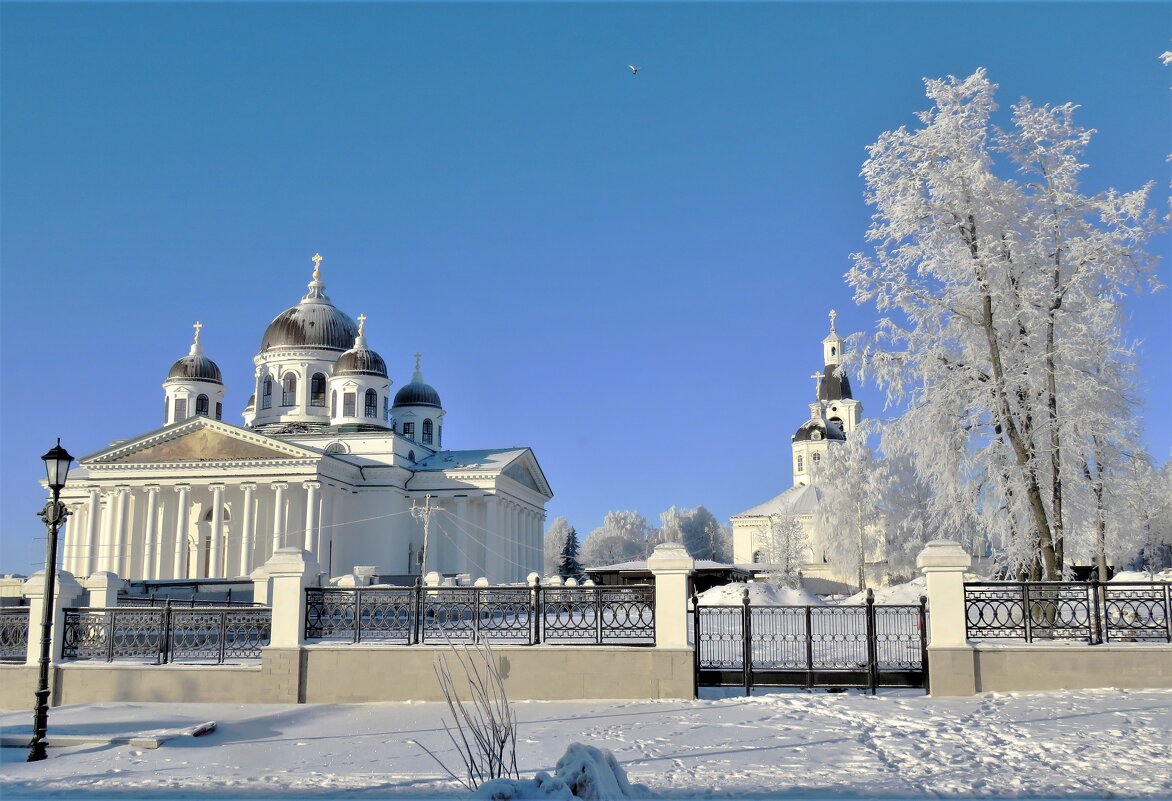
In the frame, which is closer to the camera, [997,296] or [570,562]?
[997,296]

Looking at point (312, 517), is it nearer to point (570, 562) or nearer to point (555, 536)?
point (570, 562)

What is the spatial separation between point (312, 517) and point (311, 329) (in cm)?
1441

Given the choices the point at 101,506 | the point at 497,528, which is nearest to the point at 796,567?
the point at 497,528

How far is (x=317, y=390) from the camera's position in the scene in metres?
62.3

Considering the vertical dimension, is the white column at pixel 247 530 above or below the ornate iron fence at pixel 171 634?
above

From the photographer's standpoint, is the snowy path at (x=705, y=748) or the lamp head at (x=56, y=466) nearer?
the snowy path at (x=705, y=748)

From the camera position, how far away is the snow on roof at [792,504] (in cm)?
7481

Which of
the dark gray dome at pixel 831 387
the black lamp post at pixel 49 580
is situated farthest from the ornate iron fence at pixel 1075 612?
the dark gray dome at pixel 831 387

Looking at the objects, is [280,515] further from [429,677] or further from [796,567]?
[429,677]

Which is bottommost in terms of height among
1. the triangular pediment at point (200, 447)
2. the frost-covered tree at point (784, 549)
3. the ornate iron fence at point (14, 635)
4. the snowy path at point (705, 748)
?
the snowy path at point (705, 748)

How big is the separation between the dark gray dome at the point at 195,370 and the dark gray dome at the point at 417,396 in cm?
1139

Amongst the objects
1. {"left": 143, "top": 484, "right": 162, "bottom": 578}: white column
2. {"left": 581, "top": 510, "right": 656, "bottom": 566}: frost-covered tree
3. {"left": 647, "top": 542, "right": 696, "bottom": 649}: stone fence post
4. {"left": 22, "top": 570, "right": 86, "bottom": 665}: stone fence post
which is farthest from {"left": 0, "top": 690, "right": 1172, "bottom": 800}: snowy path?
{"left": 581, "top": 510, "right": 656, "bottom": 566}: frost-covered tree

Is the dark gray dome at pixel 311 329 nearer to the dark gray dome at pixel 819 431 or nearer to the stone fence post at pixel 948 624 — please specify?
the dark gray dome at pixel 819 431

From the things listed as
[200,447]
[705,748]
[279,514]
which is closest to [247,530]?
[279,514]
